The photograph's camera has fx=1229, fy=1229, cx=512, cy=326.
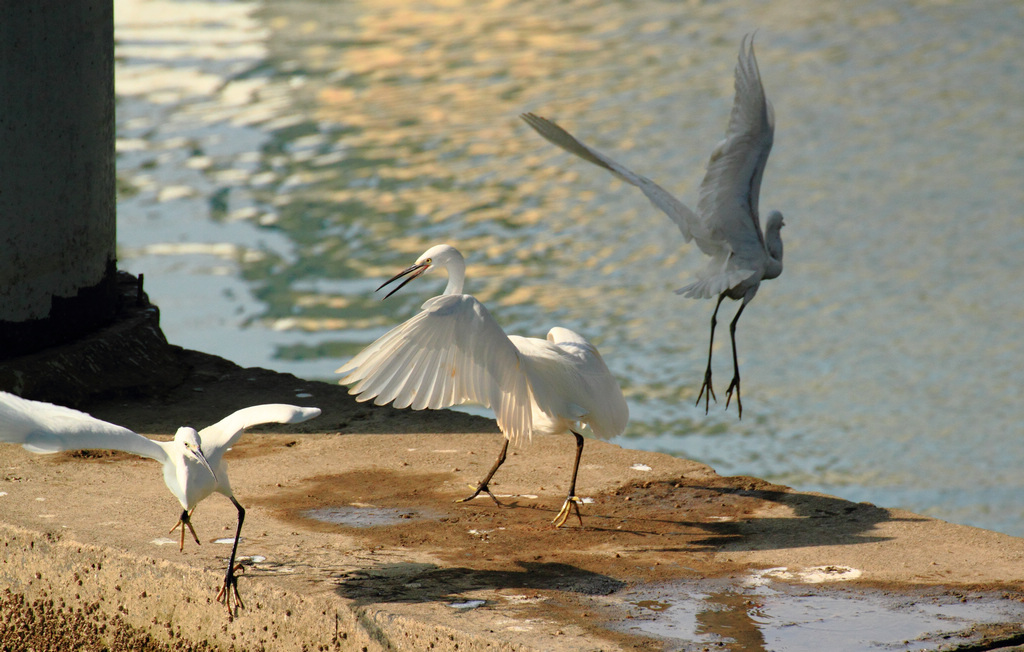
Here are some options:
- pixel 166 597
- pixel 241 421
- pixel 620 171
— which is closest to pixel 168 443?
pixel 241 421

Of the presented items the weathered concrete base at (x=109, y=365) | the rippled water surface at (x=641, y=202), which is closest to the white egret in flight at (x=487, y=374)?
the weathered concrete base at (x=109, y=365)

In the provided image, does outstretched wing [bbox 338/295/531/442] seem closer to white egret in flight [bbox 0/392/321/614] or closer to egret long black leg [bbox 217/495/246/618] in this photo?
white egret in flight [bbox 0/392/321/614]

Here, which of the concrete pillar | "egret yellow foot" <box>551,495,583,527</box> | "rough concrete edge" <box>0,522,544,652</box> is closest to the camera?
"rough concrete edge" <box>0,522,544,652</box>

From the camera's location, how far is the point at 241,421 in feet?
11.5

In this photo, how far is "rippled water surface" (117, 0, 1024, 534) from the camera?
885cm

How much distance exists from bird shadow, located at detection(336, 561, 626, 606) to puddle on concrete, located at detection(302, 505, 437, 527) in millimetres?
400

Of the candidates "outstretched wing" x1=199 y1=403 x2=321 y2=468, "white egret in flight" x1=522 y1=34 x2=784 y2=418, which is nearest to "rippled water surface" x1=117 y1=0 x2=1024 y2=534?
"white egret in flight" x1=522 y1=34 x2=784 y2=418

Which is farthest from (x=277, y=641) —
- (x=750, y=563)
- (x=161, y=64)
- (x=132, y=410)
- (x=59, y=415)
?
(x=161, y=64)

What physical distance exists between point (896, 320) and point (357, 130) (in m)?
6.64

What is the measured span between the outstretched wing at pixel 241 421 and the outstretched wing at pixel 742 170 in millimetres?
1964

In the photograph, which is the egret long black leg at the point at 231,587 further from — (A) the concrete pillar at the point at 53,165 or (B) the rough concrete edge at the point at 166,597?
(A) the concrete pillar at the point at 53,165

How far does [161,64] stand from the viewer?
16203 millimetres

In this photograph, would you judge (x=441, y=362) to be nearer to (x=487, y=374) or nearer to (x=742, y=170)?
(x=487, y=374)

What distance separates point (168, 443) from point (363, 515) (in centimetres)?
91
